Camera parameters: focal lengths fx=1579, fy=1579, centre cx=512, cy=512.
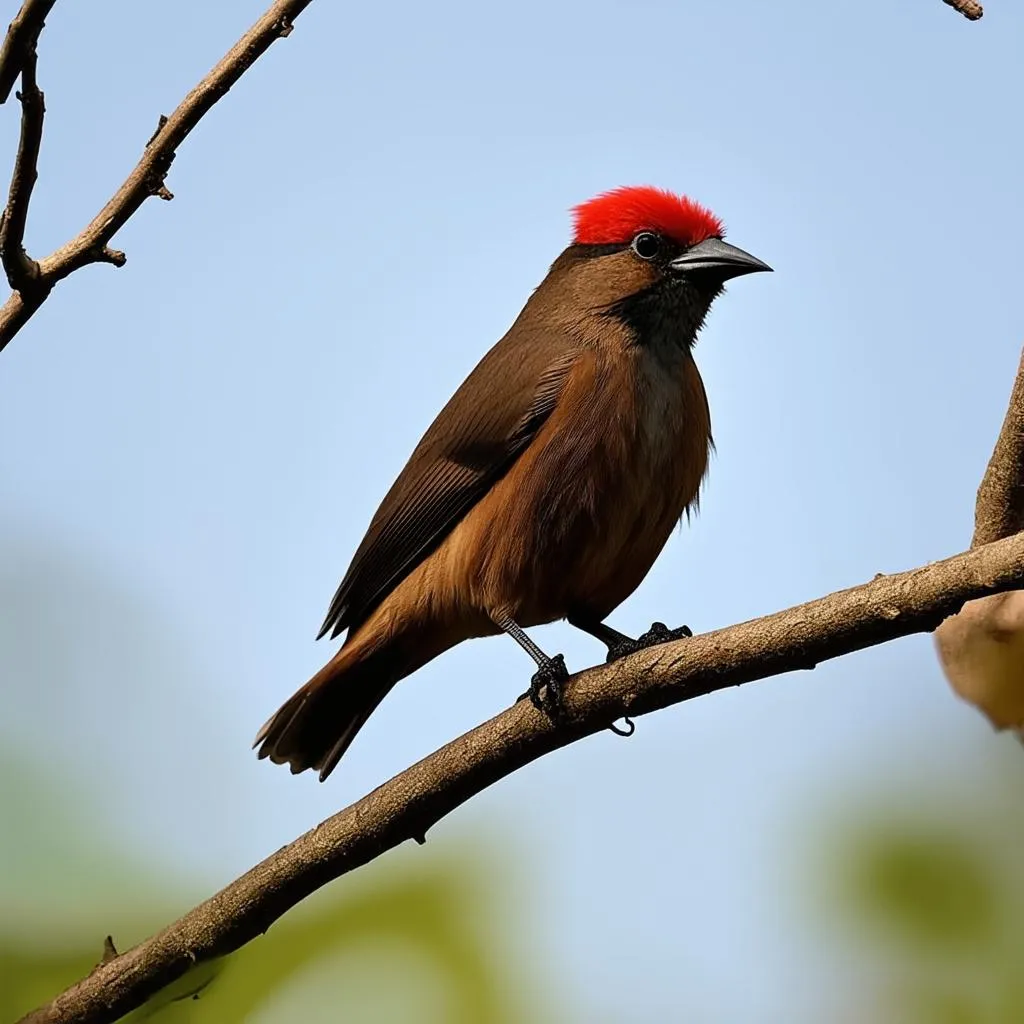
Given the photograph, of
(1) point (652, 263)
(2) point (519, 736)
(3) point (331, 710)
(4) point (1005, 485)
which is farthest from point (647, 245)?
(2) point (519, 736)

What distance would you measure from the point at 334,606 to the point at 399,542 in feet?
1.00

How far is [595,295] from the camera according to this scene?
5062mm

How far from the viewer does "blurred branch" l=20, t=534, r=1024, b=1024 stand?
2.83 m

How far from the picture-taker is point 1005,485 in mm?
3488

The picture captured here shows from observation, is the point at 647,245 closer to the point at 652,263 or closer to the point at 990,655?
the point at 652,263

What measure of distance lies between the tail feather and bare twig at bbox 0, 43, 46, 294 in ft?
6.87

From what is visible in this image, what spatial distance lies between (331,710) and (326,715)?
0.02 metres

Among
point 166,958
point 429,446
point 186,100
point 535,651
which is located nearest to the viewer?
point 186,100

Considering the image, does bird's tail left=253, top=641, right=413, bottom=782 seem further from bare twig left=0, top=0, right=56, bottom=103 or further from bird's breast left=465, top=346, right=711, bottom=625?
bare twig left=0, top=0, right=56, bottom=103

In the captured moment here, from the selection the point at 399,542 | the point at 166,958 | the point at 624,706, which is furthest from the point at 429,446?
the point at 166,958

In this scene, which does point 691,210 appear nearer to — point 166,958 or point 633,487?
point 633,487

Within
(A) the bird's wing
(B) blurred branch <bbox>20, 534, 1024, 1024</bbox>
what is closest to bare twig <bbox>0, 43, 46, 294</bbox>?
(B) blurred branch <bbox>20, 534, 1024, 1024</bbox>

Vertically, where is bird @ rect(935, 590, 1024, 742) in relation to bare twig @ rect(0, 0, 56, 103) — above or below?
below

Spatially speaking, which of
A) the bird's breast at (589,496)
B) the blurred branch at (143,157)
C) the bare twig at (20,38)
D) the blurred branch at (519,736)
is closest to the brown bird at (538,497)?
the bird's breast at (589,496)
